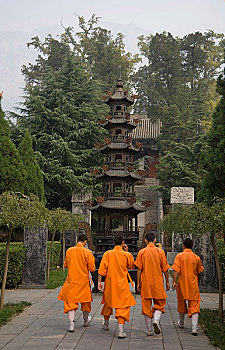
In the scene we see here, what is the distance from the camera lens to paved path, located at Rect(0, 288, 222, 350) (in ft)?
20.8

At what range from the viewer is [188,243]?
7801 mm

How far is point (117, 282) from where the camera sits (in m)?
7.11

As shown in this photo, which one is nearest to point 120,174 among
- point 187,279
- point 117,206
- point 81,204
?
point 117,206

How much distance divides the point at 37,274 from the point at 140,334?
21.0ft

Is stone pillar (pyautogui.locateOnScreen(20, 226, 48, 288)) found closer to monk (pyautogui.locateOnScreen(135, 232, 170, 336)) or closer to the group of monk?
the group of monk

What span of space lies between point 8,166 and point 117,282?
1197cm

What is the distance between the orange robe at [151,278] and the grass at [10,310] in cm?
258

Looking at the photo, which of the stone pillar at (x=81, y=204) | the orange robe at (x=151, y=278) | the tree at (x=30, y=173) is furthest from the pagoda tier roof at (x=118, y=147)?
the orange robe at (x=151, y=278)

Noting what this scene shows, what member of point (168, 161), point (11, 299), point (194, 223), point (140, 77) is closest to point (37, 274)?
point (11, 299)

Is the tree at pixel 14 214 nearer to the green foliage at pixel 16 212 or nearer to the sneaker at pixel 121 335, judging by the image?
the green foliage at pixel 16 212

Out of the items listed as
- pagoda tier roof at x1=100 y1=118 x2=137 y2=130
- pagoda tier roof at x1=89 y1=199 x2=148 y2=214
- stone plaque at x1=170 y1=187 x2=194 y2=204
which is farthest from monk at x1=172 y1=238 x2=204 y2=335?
stone plaque at x1=170 y1=187 x2=194 y2=204

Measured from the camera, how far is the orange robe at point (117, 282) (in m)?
7.02

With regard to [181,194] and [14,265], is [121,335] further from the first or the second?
[181,194]

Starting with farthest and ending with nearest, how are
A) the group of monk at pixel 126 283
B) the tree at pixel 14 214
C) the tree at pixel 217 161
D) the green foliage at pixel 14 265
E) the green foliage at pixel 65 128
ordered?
the green foliage at pixel 65 128
the tree at pixel 217 161
the green foliage at pixel 14 265
the tree at pixel 14 214
the group of monk at pixel 126 283
